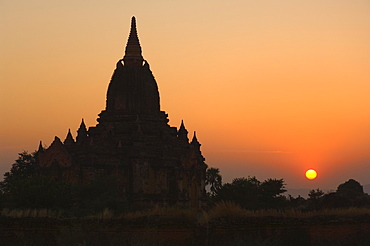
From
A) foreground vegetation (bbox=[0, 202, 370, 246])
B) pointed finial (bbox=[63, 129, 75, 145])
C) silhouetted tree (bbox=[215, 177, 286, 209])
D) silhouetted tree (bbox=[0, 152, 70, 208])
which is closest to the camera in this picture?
foreground vegetation (bbox=[0, 202, 370, 246])

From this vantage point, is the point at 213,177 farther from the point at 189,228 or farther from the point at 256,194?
the point at 189,228

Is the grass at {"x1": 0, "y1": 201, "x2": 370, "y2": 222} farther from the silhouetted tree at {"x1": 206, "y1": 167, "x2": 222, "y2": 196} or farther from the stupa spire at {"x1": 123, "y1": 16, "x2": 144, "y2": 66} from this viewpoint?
the silhouetted tree at {"x1": 206, "y1": 167, "x2": 222, "y2": 196}

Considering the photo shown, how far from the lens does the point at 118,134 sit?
50.1 meters

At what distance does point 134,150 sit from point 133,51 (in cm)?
900

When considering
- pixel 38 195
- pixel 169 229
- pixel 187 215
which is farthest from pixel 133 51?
pixel 169 229

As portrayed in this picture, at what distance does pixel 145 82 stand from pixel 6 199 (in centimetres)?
1857

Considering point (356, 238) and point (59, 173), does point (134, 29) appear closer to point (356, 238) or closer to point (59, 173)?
point (59, 173)

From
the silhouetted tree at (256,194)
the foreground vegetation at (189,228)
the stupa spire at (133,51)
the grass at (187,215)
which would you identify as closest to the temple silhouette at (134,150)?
the stupa spire at (133,51)

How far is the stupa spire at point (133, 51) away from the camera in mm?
52969

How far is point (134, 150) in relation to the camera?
47781 millimetres

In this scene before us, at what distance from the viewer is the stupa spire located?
53.0 m

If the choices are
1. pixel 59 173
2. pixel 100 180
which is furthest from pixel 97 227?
pixel 59 173

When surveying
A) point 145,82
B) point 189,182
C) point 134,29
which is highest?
point 134,29

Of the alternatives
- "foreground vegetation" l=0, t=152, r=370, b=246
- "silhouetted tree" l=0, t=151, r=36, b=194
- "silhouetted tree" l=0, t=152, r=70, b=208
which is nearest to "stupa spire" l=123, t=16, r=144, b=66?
"silhouetted tree" l=0, t=151, r=36, b=194
